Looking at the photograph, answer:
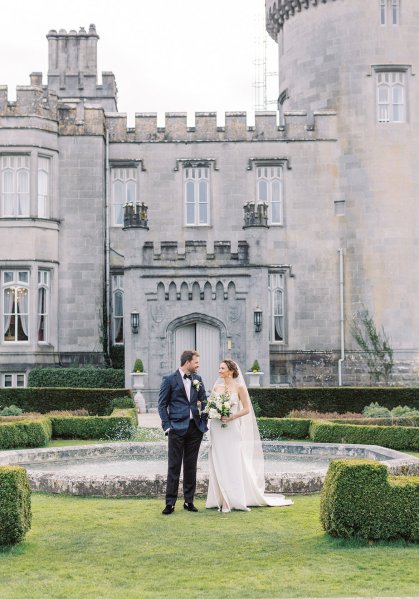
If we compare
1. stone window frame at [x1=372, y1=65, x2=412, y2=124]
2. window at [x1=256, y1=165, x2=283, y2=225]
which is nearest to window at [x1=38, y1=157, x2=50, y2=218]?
window at [x1=256, y1=165, x2=283, y2=225]

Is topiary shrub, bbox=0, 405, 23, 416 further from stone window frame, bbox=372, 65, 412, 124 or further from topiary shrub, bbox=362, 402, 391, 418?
stone window frame, bbox=372, 65, 412, 124

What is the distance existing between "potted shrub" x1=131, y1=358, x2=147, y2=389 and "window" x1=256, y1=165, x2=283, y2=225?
24.7 ft

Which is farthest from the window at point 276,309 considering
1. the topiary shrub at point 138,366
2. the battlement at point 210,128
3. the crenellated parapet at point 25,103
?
the crenellated parapet at point 25,103

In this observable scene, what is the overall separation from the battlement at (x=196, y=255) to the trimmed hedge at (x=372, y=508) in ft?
66.7

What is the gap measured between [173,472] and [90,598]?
3773mm

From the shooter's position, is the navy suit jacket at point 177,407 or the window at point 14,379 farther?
the window at point 14,379

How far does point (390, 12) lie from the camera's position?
3203 centimetres

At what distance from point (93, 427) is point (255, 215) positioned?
11.2 metres

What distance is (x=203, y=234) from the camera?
32500 mm

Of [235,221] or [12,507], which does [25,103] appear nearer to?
[235,221]

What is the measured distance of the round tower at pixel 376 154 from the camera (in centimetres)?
3119

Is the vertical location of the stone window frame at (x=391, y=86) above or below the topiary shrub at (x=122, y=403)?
above

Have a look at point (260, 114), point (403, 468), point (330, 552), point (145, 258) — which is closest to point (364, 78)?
point (260, 114)

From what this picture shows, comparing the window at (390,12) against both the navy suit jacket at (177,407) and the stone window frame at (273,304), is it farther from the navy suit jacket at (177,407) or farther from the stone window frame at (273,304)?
the navy suit jacket at (177,407)
